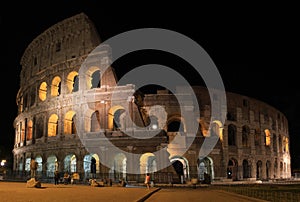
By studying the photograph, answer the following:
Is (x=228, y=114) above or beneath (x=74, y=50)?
beneath

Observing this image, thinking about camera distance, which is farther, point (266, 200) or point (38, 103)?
point (38, 103)

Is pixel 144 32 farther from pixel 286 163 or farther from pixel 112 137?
pixel 286 163

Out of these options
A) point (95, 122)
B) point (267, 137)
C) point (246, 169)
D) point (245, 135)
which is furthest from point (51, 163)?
point (267, 137)

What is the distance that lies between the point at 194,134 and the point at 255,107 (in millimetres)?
11783

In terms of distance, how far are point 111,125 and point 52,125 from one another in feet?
24.1

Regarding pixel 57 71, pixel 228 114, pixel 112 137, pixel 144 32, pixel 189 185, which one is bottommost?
pixel 189 185

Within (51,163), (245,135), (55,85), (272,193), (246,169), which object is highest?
(55,85)

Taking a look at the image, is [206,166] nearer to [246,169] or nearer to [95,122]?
[246,169]

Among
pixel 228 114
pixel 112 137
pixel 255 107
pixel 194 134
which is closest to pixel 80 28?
pixel 112 137

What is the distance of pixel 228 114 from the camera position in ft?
130

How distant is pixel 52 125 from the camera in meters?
36.8

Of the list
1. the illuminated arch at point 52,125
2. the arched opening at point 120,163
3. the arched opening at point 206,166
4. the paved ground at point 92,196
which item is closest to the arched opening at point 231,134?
the arched opening at point 206,166

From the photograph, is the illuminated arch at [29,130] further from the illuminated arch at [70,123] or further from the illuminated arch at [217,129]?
the illuminated arch at [217,129]

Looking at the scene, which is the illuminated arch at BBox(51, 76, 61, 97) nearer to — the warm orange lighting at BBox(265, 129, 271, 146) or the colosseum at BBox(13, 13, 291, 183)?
the colosseum at BBox(13, 13, 291, 183)
